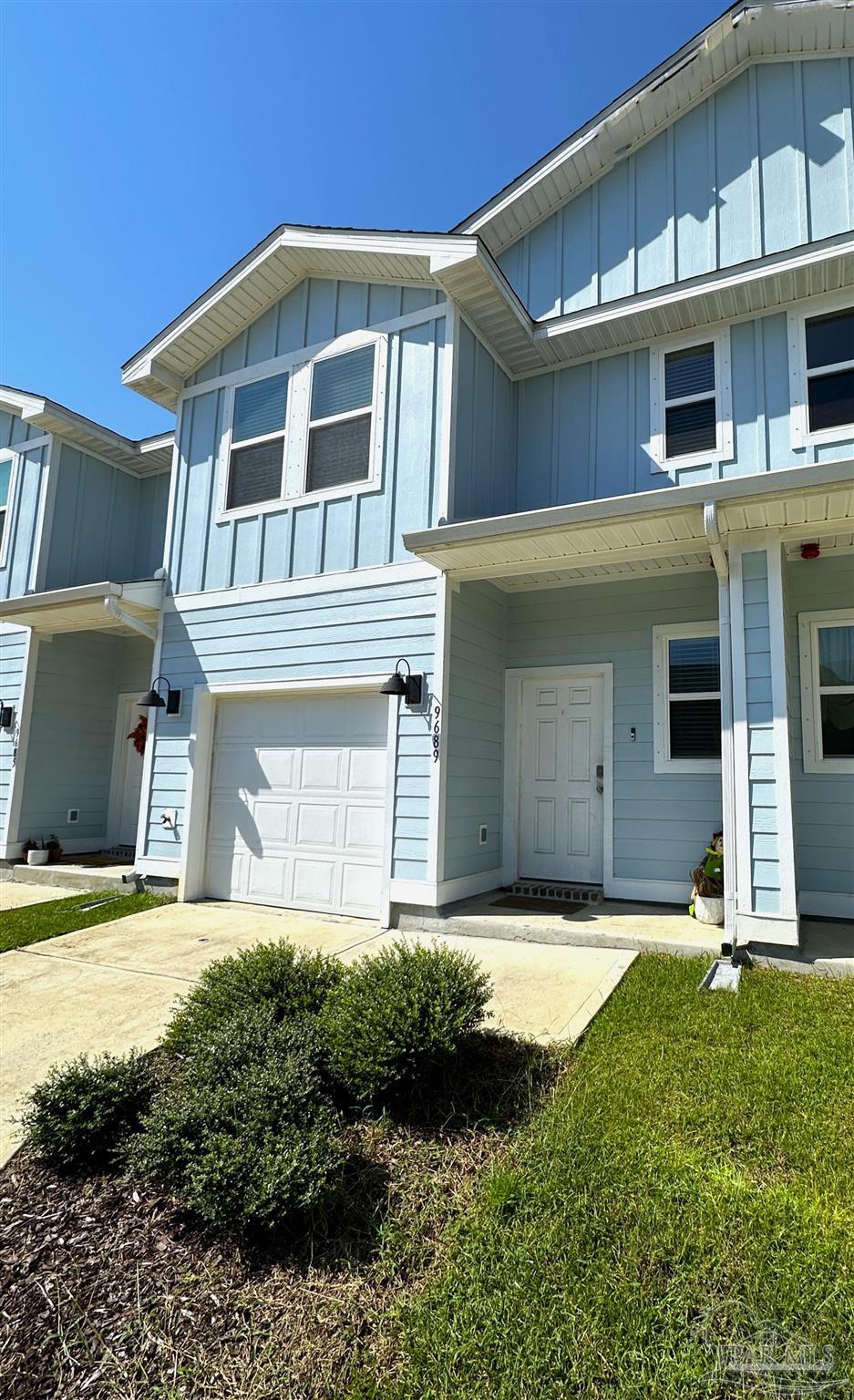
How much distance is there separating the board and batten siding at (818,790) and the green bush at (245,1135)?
4447mm

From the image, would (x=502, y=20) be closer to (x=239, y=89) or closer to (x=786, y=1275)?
(x=239, y=89)

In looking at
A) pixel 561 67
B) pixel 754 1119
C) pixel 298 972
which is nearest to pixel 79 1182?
pixel 298 972

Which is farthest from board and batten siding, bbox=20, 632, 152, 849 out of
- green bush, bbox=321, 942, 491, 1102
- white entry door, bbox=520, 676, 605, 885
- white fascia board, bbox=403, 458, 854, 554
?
green bush, bbox=321, 942, 491, 1102

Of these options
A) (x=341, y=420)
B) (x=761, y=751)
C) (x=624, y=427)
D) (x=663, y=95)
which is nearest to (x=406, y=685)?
(x=761, y=751)

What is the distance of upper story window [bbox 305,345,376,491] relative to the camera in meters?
6.77

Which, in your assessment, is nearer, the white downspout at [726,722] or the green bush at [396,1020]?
the green bush at [396,1020]

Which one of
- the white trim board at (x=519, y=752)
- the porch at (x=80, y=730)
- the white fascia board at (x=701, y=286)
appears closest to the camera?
the white fascia board at (x=701, y=286)

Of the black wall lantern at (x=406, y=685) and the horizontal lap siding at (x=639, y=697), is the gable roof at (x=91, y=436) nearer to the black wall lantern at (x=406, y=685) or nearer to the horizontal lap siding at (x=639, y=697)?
the black wall lantern at (x=406, y=685)

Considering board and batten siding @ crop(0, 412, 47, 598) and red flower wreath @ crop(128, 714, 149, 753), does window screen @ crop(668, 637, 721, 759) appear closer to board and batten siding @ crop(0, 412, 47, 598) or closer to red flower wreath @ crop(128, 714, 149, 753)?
red flower wreath @ crop(128, 714, 149, 753)

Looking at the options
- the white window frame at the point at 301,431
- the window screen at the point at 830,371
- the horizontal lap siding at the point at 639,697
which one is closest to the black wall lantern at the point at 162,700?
the white window frame at the point at 301,431

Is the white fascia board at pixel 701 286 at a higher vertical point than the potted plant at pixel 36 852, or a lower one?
higher

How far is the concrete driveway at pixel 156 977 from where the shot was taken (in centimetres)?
359

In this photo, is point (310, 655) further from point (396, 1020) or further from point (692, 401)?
point (396, 1020)

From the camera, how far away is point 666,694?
254 inches
